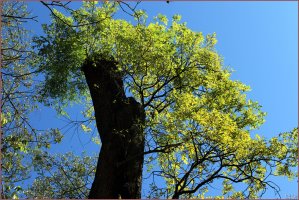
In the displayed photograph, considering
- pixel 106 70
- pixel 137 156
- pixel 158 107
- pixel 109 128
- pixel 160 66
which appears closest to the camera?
pixel 137 156

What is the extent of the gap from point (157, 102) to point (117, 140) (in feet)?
17.5

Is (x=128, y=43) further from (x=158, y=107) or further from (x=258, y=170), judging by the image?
(x=258, y=170)

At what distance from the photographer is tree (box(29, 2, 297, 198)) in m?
9.37

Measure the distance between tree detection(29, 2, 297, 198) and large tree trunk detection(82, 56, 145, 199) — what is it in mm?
24

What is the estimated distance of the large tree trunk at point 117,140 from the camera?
8555 millimetres

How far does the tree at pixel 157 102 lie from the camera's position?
9.37 meters

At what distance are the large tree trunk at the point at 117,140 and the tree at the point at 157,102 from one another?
2 cm

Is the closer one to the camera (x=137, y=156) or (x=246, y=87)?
(x=137, y=156)

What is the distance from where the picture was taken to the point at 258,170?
444 inches

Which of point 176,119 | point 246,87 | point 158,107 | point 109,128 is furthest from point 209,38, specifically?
point 109,128

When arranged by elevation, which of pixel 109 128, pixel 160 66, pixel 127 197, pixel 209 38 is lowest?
pixel 127 197

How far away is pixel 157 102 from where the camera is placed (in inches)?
574

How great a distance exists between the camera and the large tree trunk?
8555 millimetres

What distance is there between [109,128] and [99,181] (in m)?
1.63
